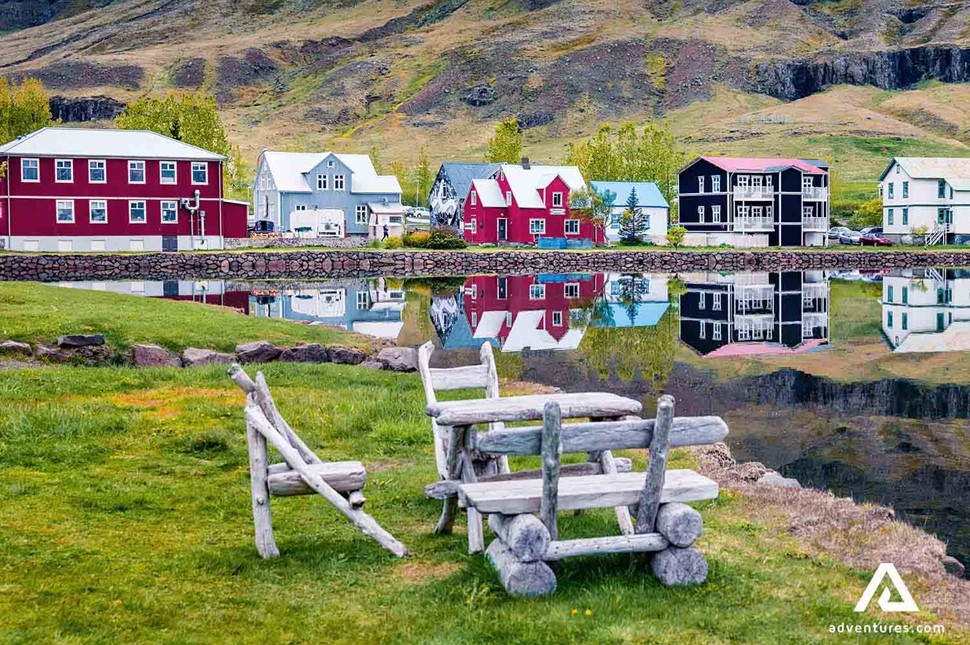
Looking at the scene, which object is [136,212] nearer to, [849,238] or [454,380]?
[849,238]

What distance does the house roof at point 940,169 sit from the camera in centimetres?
9471

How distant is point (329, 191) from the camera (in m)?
101

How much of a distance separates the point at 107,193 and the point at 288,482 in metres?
67.9

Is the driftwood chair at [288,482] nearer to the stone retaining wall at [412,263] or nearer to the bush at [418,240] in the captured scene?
the stone retaining wall at [412,263]

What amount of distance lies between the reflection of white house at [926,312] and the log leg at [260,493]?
2781 cm

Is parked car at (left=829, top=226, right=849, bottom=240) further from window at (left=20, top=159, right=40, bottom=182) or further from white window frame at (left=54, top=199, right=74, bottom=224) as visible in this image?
window at (left=20, top=159, right=40, bottom=182)

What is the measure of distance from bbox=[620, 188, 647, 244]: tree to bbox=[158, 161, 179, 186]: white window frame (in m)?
37.4

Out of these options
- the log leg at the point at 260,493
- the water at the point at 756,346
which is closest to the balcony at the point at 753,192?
the water at the point at 756,346

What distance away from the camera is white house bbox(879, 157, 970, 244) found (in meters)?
95.1

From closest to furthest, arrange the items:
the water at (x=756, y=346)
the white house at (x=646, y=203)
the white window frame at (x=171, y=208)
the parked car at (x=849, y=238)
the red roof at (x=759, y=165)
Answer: the water at (x=756, y=346), the white window frame at (x=171, y=208), the red roof at (x=759, y=165), the white house at (x=646, y=203), the parked car at (x=849, y=238)

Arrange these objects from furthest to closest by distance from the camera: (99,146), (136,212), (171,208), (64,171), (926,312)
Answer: (171,208)
(136,212)
(99,146)
(64,171)
(926,312)

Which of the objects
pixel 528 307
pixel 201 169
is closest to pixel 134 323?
pixel 528 307

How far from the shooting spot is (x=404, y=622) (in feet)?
27.0

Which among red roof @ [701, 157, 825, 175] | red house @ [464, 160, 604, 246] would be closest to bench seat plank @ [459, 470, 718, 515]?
red house @ [464, 160, 604, 246]
